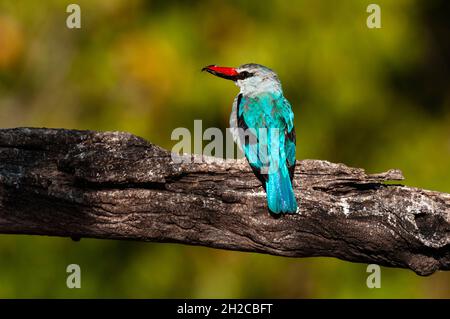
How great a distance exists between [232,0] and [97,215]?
12.8ft

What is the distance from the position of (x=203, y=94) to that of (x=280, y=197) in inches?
124

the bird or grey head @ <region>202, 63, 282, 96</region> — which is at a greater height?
grey head @ <region>202, 63, 282, 96</region>

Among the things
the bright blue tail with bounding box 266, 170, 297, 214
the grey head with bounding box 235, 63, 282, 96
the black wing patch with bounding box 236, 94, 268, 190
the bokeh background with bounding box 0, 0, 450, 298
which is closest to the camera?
the bright blue tail with bounding box 266, 170, 297, 214

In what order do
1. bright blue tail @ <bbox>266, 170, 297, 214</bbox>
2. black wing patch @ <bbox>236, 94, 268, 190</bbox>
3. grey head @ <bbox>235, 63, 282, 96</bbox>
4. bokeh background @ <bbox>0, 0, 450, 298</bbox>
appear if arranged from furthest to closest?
bokeh background @ <bbox>0, 0, 450, 298</bbox>, grey head @ <bbox>235, 63, 282, 96</bbox>, black wing patch @ <bbox>236, 94, 268, 190</bbox>, bright blue tail @ <bbox>266, 170, 297, 214</bbox>

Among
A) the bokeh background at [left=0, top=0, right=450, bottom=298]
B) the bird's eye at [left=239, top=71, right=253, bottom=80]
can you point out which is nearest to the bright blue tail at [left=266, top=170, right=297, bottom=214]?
the bird's eye at [left=239, top=71, right=253, bottom=80]

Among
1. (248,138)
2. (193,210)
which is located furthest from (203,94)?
(193,210)

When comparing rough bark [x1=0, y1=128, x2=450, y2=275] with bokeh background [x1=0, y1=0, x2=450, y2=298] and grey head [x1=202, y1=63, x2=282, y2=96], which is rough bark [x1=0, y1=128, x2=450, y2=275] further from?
bokeh background [x1=0, y1=0, x2=450, y2=298]

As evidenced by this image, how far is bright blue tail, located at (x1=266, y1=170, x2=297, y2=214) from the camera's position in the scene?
15.6ft

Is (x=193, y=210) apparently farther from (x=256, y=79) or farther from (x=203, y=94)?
(x=203, y=94)

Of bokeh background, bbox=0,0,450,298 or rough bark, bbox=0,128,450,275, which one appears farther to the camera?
bokeh background, bbox=0,0,450,298

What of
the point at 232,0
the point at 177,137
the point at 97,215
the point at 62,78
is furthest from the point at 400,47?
the point at 97,215

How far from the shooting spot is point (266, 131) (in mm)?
5508

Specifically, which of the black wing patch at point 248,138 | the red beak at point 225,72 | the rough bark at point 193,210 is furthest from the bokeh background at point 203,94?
the rough bark at point 193,210

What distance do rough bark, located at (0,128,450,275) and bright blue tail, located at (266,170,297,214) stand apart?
8 centimetres
